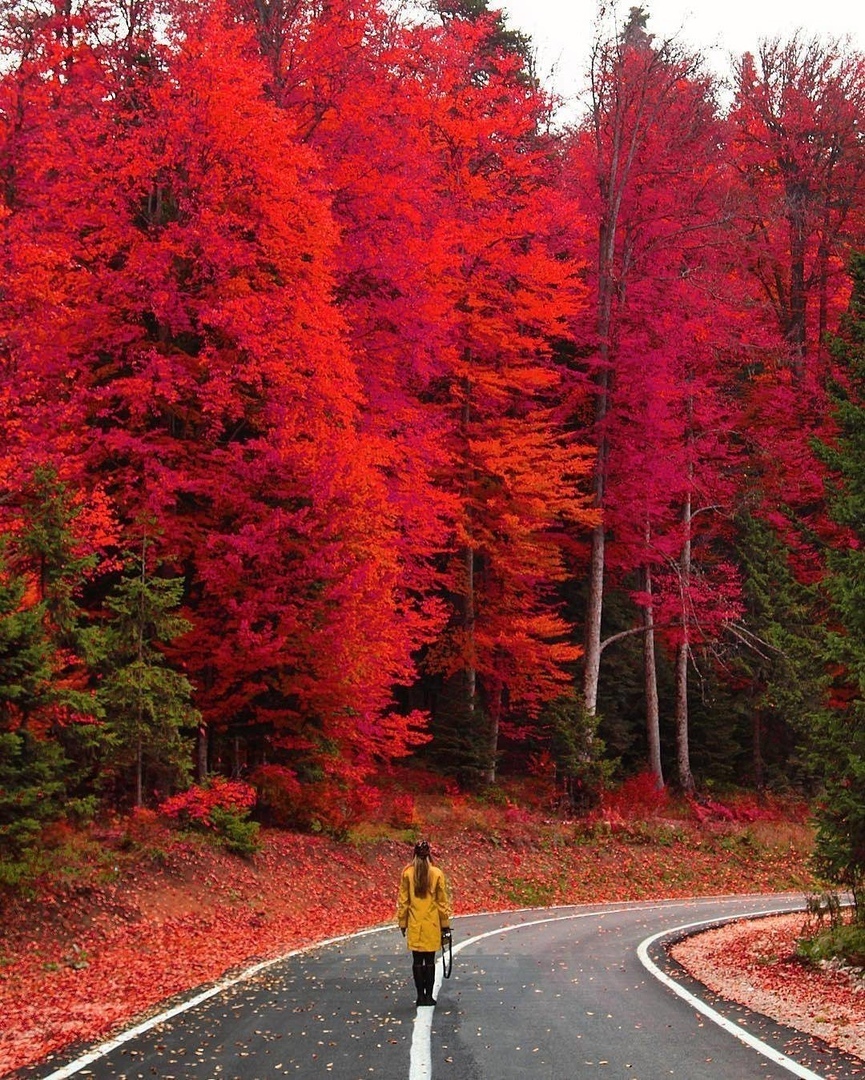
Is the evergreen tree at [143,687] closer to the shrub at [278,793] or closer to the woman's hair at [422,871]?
the shrub at [278,793]

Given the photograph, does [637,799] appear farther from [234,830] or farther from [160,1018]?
[160,1018]

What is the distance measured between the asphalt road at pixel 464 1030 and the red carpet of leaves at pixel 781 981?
32 cm

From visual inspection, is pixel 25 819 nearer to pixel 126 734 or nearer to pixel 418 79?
pixel 126 734

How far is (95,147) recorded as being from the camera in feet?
69.5

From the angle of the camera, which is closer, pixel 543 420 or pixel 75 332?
pixel 75 332

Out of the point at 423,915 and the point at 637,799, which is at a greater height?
the point at 423,915

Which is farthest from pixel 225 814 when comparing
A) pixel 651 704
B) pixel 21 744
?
pixel 651 704

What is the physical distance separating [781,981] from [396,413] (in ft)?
54.3

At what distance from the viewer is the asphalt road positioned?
302 inches

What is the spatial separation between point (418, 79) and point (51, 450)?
17.0 meters

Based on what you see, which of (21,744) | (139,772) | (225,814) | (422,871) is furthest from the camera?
(225,814)

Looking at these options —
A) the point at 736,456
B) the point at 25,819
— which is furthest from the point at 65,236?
the point at 736,456

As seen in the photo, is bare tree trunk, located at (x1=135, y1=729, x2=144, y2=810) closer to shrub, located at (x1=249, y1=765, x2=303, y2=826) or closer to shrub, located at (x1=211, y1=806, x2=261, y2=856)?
shrub, located at (x1=211, y1=806, x2=261, y2=856)

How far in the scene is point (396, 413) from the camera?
2569cm
